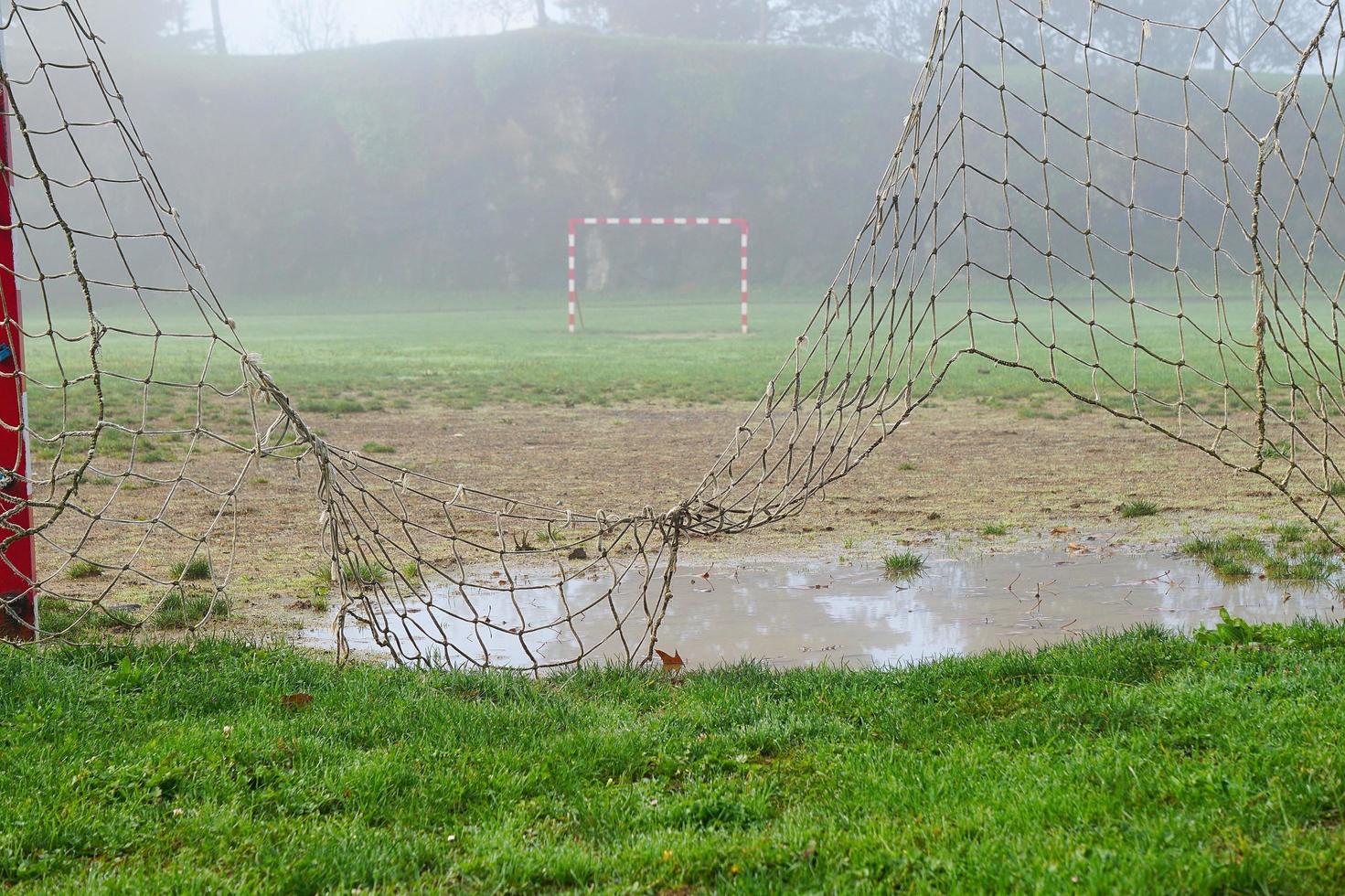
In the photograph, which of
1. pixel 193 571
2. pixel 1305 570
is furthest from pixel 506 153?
pixel 1305 570

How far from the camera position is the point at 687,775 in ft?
10.6

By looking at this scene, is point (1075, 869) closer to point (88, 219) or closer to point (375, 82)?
point (88, 219)

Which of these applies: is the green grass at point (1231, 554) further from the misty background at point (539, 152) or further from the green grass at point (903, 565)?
the misty background at point (539, 152)

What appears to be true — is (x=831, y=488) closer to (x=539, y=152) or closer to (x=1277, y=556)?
(x=1277, y=556)

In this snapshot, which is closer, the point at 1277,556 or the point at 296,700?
the point at 296,700

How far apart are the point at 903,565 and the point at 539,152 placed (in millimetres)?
46398

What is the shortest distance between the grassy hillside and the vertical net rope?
5.38 meters

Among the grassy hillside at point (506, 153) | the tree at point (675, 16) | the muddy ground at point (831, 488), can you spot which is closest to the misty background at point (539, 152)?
the grassy hillside at point (506, 153)

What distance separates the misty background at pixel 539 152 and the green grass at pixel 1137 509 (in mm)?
37051

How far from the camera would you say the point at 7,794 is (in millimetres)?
2914

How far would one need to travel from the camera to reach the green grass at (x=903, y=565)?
566 cm

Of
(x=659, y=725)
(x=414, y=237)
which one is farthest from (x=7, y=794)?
(x=414, y=237)

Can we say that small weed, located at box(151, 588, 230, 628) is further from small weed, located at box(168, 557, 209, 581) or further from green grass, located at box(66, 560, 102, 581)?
green grass, located at box(66, 560, 102, 581)

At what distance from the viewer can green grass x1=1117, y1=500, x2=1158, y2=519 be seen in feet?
22.2
